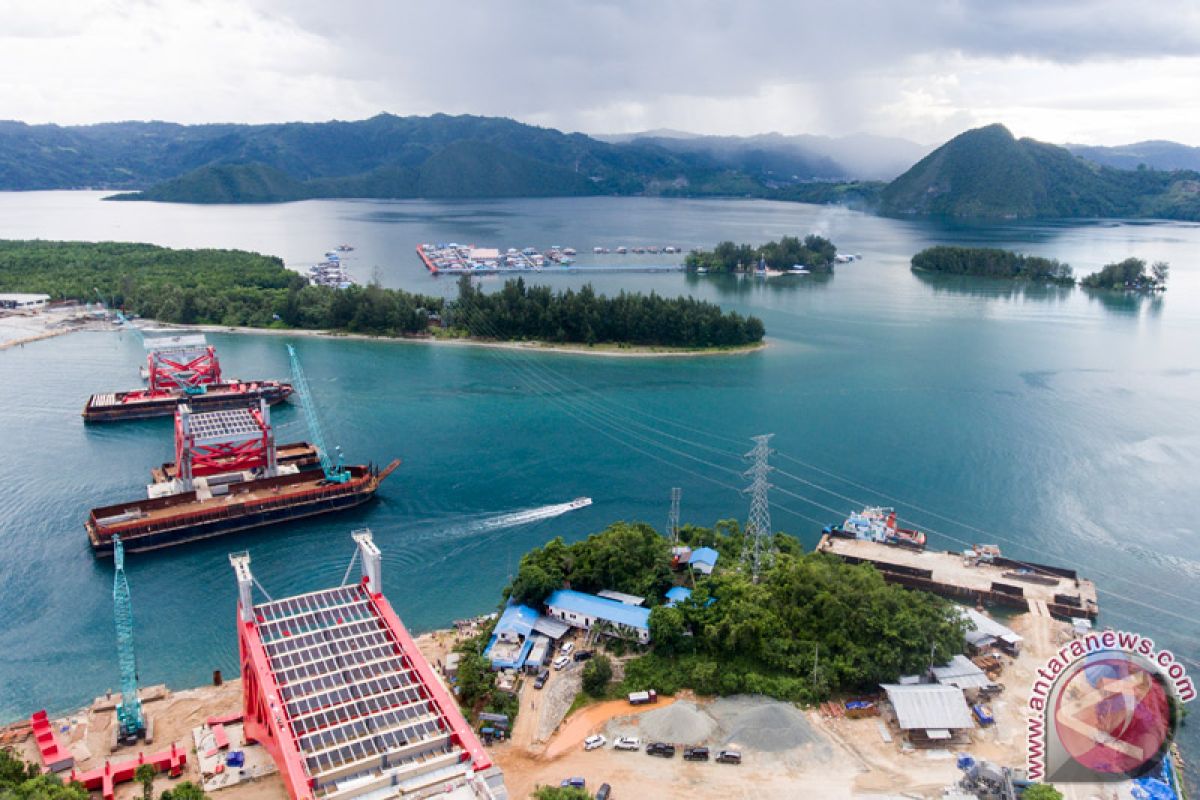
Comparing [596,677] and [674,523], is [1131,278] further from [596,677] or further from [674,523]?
[596,677]

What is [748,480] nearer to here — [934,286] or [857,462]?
[857,462]

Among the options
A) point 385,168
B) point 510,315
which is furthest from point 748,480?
point 385,168

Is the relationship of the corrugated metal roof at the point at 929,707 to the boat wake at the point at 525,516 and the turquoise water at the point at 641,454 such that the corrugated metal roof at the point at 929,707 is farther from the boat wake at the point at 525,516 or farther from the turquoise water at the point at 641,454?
the boat wake at the point at 525,516

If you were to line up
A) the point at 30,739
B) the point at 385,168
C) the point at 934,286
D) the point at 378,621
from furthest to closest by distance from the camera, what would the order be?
the point at 385,168 < the point at 934,286 < the point at 30,739 < the point at 378,621

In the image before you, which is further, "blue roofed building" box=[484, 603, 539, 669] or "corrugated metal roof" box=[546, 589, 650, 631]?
"corrugated metal roof" box=[546, 589, 650, 631]

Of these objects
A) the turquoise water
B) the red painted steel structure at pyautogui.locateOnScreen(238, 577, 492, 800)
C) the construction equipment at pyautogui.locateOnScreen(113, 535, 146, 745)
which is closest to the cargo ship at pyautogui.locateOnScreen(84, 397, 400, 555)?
the turquoise water

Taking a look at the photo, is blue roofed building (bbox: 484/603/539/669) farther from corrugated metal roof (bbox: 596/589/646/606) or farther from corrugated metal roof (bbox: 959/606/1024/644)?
corrugated metal roof (bbox: 959/606/1024/644)

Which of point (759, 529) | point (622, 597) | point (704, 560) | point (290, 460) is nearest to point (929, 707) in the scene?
point (759, 529)
